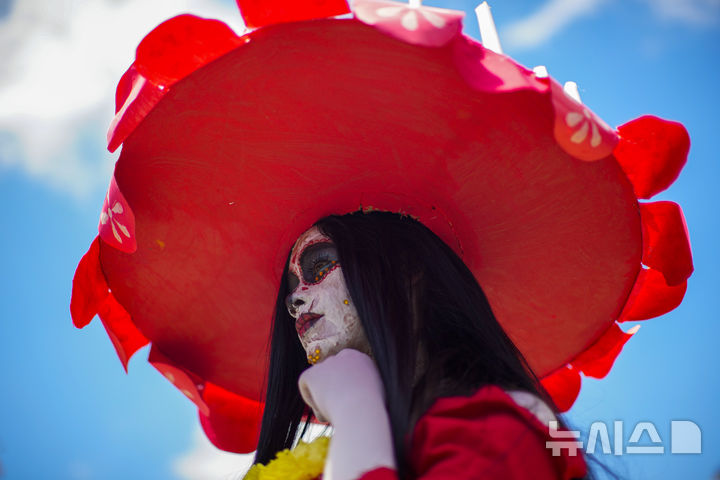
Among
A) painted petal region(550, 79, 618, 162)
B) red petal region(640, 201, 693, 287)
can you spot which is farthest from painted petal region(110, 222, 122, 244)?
red petal region(640, 201, 693, 287)

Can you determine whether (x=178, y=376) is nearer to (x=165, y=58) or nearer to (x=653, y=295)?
(x=165, y=58)

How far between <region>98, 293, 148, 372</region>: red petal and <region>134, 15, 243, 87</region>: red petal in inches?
39.9

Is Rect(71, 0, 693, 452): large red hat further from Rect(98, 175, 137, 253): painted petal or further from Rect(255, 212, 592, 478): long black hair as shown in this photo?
Rect(255, 212, 592, 478): long black hair

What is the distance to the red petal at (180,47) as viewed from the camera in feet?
6.72

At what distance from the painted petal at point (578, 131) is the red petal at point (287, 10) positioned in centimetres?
63

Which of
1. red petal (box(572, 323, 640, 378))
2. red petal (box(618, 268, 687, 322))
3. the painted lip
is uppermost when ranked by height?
the painted lip

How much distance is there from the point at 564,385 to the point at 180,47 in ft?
6.44

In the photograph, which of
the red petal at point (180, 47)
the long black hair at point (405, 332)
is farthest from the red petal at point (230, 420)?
the red petal at point (180, 47)

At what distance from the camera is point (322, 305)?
7.77ft

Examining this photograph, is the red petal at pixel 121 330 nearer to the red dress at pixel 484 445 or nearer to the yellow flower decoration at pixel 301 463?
the yellow flower decoration at pixel 301 463

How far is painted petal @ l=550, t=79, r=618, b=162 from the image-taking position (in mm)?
1932

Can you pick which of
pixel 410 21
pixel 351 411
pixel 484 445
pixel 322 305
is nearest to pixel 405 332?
pixel 322 305

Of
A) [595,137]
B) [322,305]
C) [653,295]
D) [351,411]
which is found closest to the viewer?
[351,411]

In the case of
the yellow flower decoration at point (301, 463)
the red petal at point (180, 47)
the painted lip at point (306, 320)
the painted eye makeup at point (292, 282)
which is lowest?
the yellow flower decoration at point (301, 463)
